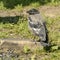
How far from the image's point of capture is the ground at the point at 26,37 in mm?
8586

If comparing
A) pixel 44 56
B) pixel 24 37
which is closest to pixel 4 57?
pixel 44 56

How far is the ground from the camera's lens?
8586 millimetres

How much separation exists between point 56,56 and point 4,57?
57.3 inches

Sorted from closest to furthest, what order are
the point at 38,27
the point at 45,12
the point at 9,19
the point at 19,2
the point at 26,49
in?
the point at 26,49 < the point at 38,27 < the point at 9,19 < the point at 45,12 < the point at 19,2

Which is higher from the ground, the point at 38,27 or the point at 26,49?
the point at 38,27

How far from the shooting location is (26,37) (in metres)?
9.84

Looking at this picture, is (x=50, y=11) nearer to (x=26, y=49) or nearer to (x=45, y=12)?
(x=45, y=12)

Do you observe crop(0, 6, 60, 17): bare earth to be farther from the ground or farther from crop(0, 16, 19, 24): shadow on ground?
crop(0, 16, 19, 24): shadow on ground

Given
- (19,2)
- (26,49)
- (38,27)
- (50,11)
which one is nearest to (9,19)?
(50,11)

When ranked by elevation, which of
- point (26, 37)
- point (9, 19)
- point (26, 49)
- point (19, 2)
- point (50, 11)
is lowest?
point (26, 49)

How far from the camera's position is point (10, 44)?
29.6 ft

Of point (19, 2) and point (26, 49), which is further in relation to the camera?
point (19, 2)

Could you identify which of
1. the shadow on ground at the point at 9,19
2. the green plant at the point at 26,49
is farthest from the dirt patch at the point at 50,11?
the green plant at the point at 26,49

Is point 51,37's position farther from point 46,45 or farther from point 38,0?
point 38,0
